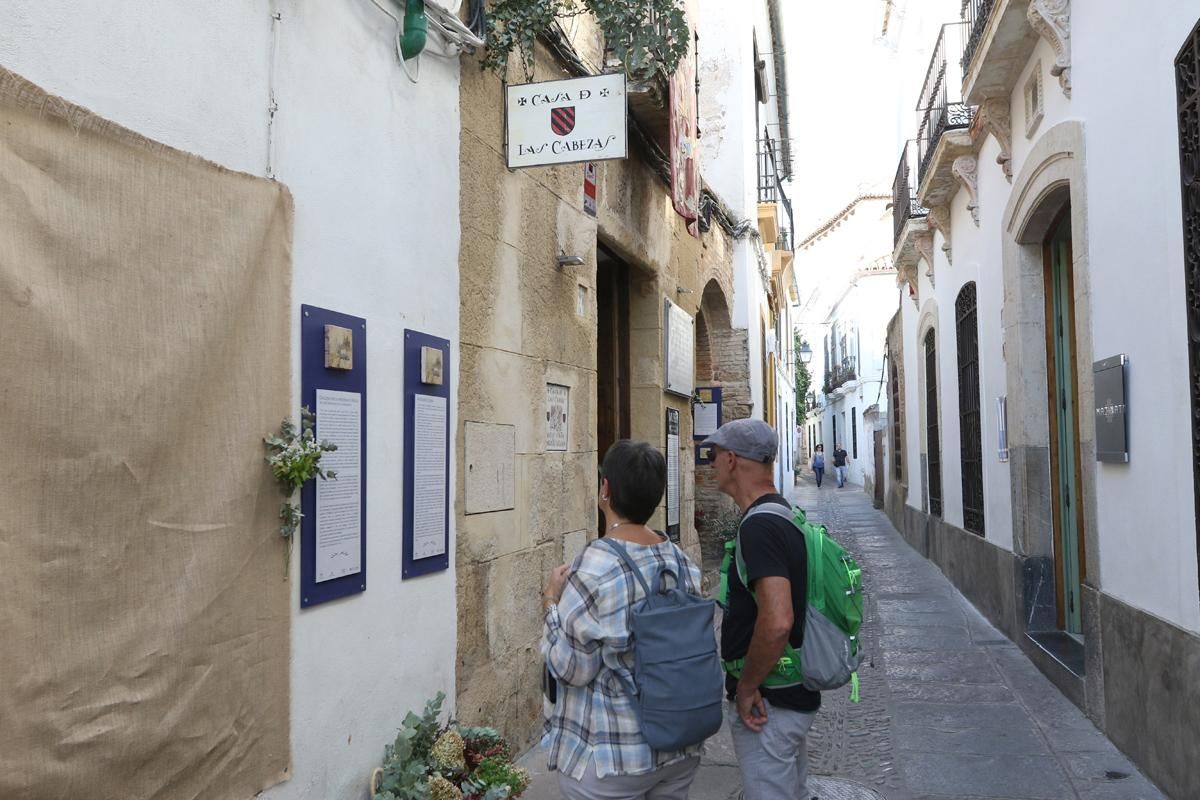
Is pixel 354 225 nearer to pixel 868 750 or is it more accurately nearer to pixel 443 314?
pixel 443 314

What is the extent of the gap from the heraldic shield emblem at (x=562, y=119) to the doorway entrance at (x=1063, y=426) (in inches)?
165

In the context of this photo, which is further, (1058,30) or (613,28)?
(1058,30)

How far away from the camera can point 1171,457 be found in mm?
4484

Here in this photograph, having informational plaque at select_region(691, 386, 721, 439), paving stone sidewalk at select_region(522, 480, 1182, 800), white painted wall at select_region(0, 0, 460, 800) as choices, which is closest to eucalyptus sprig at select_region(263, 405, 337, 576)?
white painted wall at select_region(0, 0, 460, 800)

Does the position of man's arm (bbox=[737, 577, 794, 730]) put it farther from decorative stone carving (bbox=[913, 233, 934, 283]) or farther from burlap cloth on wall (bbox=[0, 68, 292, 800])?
decorative stone carving (bbox=[913, 233, 934, 283])

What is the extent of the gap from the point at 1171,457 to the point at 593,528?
321 cm

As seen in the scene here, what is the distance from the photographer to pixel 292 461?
300cm

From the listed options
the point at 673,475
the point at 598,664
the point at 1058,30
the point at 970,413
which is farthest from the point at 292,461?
the point at 970,413

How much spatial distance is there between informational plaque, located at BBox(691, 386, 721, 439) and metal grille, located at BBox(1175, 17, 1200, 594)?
25.2 feet

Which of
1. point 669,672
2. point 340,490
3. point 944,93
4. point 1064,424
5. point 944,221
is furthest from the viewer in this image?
point 944,221

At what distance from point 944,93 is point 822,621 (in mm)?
8844

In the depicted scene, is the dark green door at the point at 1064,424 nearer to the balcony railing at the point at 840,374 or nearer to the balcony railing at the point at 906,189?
the balcony railing at the point at 906,189

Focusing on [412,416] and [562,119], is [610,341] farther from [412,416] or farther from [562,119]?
[412,416]

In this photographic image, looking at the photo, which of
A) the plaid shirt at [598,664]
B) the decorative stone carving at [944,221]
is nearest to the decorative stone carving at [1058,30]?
the plaid shirt at [598,664]
